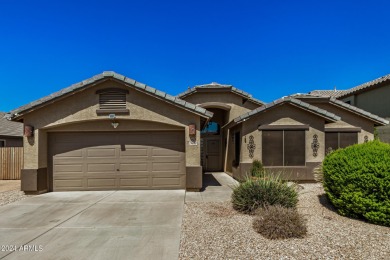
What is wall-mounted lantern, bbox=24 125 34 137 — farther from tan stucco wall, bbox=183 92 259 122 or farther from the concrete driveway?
tan stucco wall, bbox=183 92 259 122

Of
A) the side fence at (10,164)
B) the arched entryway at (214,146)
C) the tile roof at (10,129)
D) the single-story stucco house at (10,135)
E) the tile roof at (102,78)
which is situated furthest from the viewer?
the tile roof at (10,129)

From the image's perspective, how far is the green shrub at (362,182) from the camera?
6262 mm

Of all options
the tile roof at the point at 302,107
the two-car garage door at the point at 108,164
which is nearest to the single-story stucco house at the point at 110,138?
the two-car garage door at the point at 108,164

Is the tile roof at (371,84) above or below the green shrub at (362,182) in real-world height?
above

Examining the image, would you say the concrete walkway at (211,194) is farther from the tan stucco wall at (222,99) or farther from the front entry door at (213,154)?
the tan stucco wall at (222,99)

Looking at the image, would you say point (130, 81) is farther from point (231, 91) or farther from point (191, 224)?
point (231, 91)

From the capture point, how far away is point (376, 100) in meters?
20.2

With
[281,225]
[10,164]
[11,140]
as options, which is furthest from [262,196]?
[11,140]

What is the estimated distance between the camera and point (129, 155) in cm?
1096

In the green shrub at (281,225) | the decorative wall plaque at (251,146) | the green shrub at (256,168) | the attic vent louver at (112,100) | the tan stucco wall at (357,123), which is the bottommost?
the green shrub at (281,225)

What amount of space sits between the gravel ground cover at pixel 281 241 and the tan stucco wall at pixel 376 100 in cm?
1591

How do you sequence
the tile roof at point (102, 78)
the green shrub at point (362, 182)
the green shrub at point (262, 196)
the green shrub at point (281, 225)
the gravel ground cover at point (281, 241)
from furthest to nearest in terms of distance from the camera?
the tile roof at point (102, 78) < the green shrub at point (262, 196) < the green shrub at point (362, 182) < the green shrub at point (281, 225) < the gravel ground cover at point (281, 241)

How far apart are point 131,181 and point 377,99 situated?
1914 cm

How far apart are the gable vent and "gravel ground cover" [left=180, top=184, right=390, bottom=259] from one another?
17.4 feet
